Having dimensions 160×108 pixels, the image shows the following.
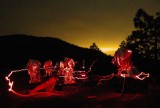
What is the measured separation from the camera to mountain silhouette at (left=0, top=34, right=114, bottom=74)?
5578cm

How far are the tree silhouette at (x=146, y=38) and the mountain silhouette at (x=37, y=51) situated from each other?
1335 cm

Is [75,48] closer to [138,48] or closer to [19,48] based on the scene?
[19,48]

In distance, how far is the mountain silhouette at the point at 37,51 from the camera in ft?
183

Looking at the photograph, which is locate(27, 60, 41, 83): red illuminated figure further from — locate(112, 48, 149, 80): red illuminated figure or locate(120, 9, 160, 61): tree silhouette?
locate(120, 9, 160, 61): tree silhouette

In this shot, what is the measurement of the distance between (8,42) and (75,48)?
14.9 m

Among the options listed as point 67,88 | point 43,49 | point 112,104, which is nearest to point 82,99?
point 112,104

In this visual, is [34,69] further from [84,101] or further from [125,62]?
[84,101]

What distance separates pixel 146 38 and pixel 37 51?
1358 inches

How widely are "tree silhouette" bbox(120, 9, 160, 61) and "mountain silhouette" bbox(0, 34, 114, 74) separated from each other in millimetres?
13349

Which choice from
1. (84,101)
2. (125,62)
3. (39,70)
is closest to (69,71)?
(39,70)

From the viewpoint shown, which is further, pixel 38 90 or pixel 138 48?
pixel 138 48

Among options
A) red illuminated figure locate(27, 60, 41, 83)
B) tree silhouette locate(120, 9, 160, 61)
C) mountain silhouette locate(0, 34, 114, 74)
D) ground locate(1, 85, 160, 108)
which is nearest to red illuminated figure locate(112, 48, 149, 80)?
ground locate(1, 85, 160, 108)

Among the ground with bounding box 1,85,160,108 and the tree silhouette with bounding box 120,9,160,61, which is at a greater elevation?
the tree silhouette with bounding box 120,9,160,61

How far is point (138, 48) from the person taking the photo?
36.6 meters
